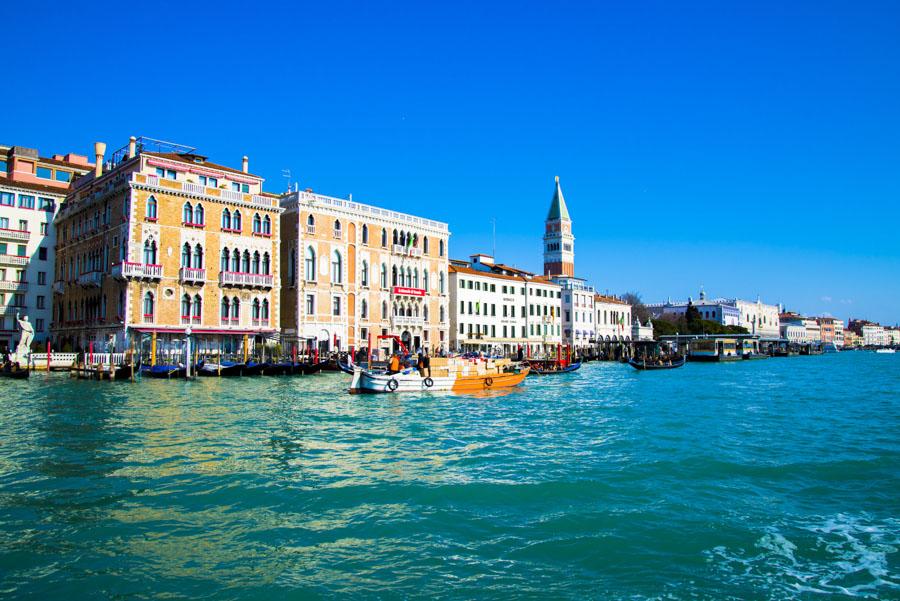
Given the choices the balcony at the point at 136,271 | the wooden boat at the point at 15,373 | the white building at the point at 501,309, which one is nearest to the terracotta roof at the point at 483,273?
the white building at the point at 501,309

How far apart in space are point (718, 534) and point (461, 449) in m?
5.67

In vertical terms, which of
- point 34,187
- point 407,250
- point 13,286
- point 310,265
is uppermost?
point 34,187

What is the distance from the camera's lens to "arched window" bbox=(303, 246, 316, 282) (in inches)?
1575

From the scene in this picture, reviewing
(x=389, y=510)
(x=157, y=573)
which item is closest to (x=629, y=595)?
(x=389, y=510)

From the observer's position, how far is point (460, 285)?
52.3 metres

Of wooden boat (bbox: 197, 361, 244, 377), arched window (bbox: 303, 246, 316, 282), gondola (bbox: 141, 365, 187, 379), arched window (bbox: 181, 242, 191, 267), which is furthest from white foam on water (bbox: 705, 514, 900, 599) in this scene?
arched window (bbox: 303, 246, 316, 282)

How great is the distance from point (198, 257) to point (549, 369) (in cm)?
2055

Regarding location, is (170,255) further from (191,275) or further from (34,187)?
(34,187)

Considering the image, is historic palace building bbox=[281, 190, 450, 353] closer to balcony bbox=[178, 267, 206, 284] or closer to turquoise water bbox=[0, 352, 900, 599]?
balcony bbox=[178, 267, 206, 284]

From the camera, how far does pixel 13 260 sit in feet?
131

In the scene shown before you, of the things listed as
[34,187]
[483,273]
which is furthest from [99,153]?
[483,273]

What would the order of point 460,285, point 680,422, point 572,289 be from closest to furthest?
point 680,422 → point 460,285 → point 572,289

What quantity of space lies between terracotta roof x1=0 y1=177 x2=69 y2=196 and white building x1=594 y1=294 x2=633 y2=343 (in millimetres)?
49559

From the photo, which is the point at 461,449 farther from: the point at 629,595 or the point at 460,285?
the point at 460,285
